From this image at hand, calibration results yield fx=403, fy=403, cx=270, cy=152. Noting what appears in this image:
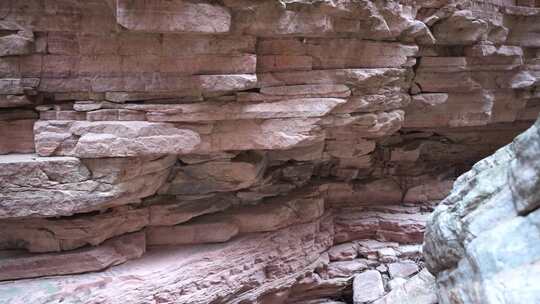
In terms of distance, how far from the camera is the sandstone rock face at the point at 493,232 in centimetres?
258

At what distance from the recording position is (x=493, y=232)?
2863mm

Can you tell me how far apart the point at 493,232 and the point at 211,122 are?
3.15 meters

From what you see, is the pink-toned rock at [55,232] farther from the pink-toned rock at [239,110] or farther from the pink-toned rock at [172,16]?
the pink-toned rock at [172,16]

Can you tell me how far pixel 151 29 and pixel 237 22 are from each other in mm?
912

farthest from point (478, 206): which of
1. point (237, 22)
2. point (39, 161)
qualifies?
point (39, 161)

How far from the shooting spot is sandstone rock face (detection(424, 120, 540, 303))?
2.58 meters

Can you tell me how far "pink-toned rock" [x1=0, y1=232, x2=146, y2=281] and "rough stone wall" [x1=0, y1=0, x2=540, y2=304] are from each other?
0.02 metres

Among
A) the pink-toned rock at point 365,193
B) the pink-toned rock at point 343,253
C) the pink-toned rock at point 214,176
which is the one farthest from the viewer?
the pink-toned rock at point 365,193

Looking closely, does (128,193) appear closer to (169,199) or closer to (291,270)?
(169,199)

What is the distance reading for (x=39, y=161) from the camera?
438cm

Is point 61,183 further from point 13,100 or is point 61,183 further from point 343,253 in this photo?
point 343,253

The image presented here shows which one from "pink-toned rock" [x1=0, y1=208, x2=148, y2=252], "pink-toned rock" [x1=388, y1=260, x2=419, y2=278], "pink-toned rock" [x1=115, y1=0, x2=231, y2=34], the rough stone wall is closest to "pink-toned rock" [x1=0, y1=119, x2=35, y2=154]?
the rough stone wall

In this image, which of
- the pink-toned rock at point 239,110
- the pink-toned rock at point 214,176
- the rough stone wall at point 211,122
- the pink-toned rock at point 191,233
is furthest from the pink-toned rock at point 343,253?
the pink-toned rock at point 239,110

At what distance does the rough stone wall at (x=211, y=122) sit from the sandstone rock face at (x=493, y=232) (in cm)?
110
